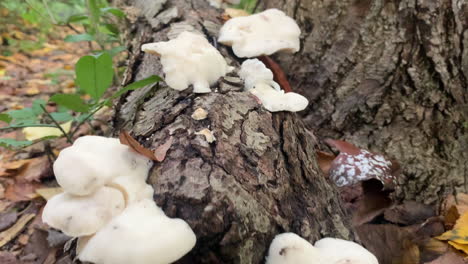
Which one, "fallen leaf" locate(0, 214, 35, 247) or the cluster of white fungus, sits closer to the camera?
the cluster of white fungus

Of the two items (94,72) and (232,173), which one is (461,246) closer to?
(232,173)

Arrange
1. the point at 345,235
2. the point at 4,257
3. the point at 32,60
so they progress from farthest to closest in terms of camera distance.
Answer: the point at 32,60
the point at 4,257
the point at 345,235

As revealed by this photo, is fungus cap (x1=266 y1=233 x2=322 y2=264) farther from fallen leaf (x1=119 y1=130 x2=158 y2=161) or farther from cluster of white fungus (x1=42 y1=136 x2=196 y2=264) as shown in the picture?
fallen leaf (x1=119 y1=130 x2=158 y2=161)

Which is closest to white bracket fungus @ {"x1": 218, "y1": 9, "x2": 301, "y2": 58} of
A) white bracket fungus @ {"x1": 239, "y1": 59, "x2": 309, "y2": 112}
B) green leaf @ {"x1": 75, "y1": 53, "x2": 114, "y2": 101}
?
white bracket fungus @ {"x1": 239, "y1": 59, "x2": 309, "y2": 112}

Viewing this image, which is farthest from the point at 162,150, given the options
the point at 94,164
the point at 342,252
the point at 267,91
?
the point at 342,252

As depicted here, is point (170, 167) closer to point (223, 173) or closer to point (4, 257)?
point (223, 173)

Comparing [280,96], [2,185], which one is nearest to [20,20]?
[2,185]
